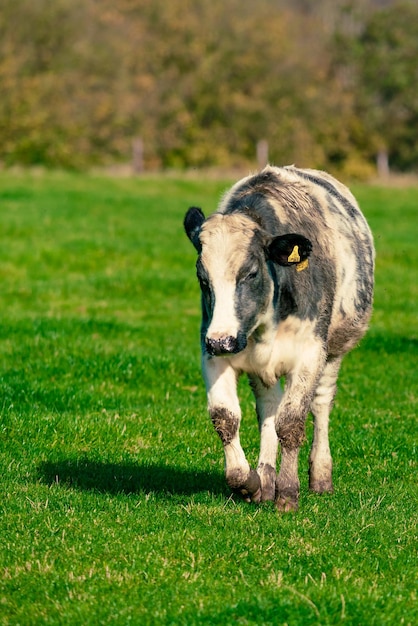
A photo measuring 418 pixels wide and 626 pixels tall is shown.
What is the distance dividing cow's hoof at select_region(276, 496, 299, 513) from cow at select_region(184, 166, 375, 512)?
0.01 meters

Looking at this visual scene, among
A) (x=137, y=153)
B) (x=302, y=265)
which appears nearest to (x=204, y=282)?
(x=302, y=265)

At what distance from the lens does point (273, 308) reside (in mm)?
8531

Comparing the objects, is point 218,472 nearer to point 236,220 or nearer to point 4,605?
point 236,220

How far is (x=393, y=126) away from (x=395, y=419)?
76064 mm

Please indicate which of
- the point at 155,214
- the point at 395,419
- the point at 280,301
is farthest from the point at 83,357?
the point at 155,214

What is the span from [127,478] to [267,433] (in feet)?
4.25

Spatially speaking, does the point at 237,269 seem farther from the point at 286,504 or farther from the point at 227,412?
the point at 286,504

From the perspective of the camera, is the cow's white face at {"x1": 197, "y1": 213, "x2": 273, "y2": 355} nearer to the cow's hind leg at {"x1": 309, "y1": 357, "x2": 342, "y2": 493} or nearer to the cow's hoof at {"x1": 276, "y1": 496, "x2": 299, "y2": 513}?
the cow's hoof at {"x1": 276, "y1": 496, "x2": 299, "y2": 513}

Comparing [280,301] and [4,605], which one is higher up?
[280,301]

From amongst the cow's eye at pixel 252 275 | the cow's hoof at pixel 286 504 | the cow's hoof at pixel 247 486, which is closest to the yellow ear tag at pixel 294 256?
the cow's eye at pixel 252 275

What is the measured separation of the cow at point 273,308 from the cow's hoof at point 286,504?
0.01 m

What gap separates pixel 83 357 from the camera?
1516 centimetres

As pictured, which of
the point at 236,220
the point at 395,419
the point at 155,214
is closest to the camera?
the point at 236,220

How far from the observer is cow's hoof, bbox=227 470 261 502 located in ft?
28.2
